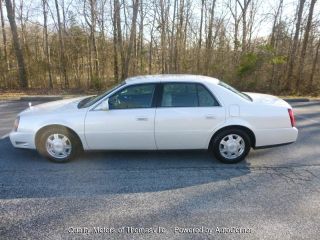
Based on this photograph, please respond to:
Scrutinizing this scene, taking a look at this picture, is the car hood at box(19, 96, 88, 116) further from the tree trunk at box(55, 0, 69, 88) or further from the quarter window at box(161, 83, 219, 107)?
the tree trunk at box(55, 0, 69, 88)

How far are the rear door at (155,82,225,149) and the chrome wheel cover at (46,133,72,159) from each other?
153cm

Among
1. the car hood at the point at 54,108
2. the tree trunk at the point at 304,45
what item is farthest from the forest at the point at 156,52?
the car hood at the point at 54,108

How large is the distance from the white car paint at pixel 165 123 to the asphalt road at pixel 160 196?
39 cm

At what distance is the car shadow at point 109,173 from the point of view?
3.76 metres

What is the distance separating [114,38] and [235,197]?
46.1 ft

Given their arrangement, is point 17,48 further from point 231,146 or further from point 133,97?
point 231,146

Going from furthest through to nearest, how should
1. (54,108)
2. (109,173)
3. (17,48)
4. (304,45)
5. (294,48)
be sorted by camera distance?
(17,48) → (294,48) → (304,45) → (54,108) → (109,173)

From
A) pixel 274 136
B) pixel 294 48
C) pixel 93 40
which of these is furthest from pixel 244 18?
pixel 274 136

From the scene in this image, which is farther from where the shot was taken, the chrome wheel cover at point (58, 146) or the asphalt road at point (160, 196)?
the chrome wheel cover at point (58, 146)

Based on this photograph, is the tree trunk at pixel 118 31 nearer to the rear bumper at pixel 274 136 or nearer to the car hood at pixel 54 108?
the car hood at pixel 54 108

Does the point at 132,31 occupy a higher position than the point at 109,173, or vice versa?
the point at 132,31

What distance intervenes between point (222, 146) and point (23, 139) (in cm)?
336

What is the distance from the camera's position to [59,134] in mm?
4574

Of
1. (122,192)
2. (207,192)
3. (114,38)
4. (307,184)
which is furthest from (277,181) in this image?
(114,38)
